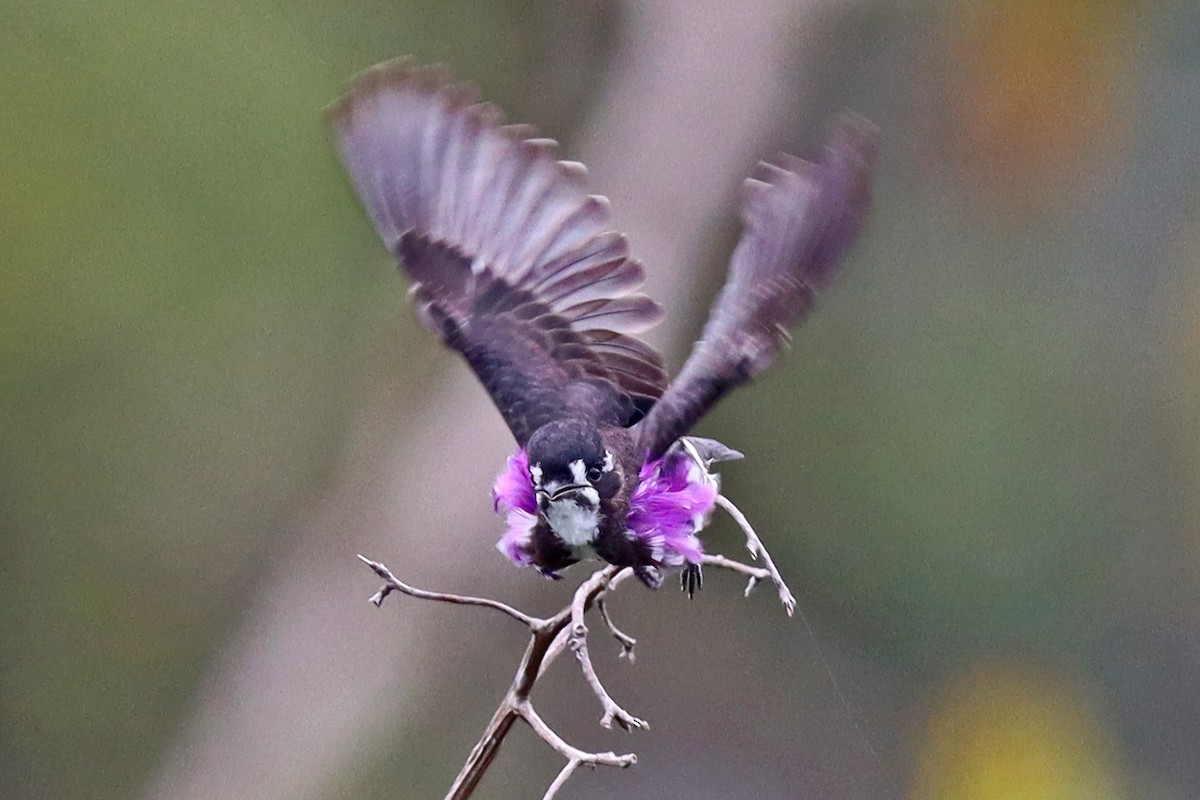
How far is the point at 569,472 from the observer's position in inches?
32.3

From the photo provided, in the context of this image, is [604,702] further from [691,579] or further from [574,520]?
[691,579]

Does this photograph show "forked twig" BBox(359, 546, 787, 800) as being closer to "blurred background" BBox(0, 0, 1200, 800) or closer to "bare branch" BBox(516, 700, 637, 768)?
"bare branch" BBox(516, 700, 637, 768)

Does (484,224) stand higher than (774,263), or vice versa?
(774,263)

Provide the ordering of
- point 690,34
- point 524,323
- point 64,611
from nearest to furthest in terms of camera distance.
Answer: point 524,323 < point 690,34 < point 64,611

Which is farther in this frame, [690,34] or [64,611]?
[64,611]

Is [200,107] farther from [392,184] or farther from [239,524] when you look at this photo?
[392,184]

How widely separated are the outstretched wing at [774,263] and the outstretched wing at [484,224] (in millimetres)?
116

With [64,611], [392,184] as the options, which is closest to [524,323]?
[392,184]

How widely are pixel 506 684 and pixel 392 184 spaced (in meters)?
2.00

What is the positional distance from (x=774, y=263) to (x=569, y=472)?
10.3 inches

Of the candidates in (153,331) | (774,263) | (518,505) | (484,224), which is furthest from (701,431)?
(518,505)

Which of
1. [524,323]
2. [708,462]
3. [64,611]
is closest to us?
[708,462]

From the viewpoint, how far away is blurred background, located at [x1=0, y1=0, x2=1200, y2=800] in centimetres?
290

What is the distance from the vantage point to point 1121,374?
9.86 feet
